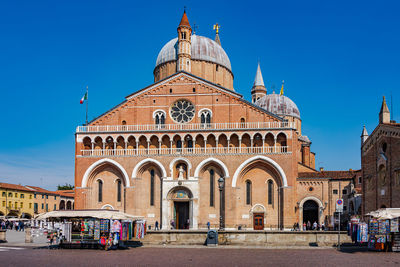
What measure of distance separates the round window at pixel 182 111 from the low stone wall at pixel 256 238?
19.8m

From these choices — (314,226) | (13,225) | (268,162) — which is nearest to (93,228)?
(268,162)

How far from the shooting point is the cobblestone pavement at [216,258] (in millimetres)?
18609

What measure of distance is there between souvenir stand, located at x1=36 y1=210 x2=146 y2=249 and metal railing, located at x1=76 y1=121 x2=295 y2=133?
18855 millimetres

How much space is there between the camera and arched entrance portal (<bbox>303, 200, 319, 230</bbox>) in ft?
159

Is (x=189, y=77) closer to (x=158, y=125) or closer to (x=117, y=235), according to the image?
(x=158, y=125)

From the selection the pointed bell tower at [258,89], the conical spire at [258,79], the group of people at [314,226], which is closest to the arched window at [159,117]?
the group of people at [314,226]

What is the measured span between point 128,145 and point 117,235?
67.8ft

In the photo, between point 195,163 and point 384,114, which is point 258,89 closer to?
point 195,163

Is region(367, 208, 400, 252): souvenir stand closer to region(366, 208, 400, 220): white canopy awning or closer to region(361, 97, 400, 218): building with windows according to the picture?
region(366, 208, 400, 220): white canopy awning

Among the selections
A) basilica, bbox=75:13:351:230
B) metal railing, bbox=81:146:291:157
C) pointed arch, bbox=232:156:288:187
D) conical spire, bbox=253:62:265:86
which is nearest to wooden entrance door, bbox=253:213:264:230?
basilica, bbox=75:13:351:230

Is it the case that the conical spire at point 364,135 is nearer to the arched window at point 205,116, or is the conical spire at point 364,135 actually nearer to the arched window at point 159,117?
the arched window at point 205,116

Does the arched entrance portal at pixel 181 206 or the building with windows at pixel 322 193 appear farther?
the building with windows at pixel 322 193

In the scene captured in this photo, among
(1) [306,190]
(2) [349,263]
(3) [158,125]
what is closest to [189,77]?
(3) [158,125]

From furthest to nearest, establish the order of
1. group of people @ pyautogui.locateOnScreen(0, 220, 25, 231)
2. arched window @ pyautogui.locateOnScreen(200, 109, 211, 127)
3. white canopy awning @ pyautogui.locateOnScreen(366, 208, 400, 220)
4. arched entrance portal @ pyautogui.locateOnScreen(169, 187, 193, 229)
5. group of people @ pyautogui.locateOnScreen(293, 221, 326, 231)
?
group of people @ pyautogui.locateOnScreen(0, 220, 25, 231)
arched window @ pyautogui.locateOnScreen(200, 109, 211, 127)
arched entrance portal @ pyautogui.locateOnScreen(169, 187, 193, 229)
group of people @ pyautogui.locateOnScreen(293, 221, 326, 231)
white canopy awning @ pyautogui.locateOnScreen(366, 208, 400, 220)
